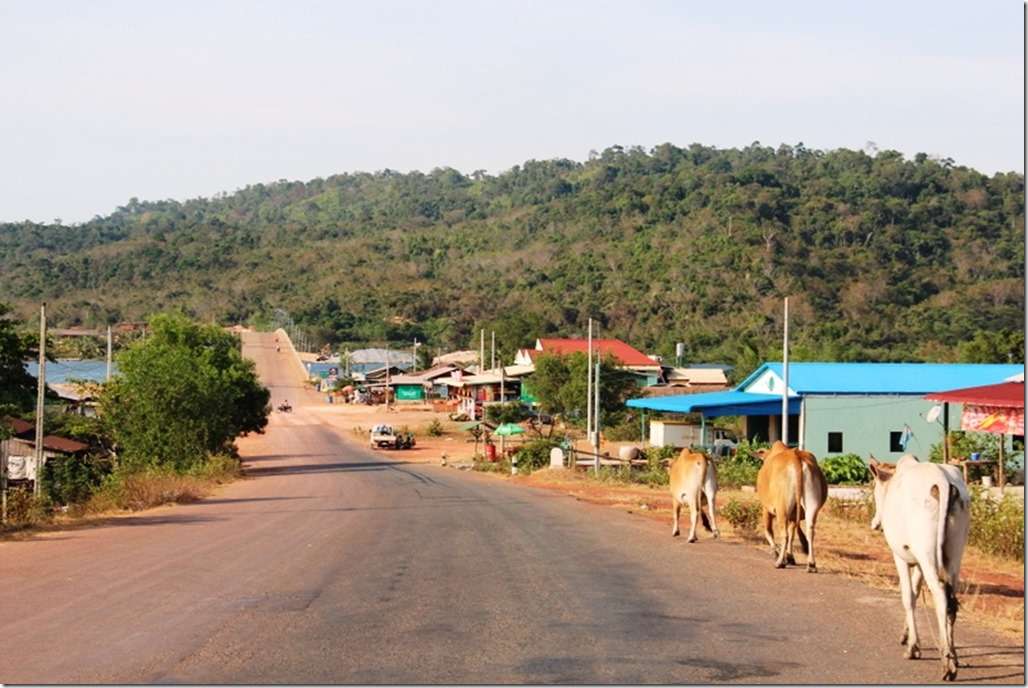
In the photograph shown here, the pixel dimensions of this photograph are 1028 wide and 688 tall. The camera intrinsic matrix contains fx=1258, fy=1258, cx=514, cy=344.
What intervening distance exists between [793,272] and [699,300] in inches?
426

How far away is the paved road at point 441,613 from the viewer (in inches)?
345

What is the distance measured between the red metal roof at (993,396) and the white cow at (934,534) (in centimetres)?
1702

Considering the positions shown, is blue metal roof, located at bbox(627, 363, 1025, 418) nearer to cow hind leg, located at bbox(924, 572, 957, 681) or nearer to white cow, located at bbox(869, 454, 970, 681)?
white cow, located at bbox(869, 454, 970, 681)

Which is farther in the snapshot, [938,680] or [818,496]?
[818,496]

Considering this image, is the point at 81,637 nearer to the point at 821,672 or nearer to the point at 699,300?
the point at 821,672

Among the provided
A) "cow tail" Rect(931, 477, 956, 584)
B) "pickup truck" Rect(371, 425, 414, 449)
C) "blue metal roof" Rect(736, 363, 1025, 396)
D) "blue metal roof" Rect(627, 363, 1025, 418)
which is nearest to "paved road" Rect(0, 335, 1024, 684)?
"cow tail" Rect(931, 477, 956, 584)

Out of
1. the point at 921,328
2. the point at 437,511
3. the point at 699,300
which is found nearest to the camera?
the point at 437,511

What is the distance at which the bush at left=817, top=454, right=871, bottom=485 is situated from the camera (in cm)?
4122

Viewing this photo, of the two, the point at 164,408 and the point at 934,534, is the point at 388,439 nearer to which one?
the point at 164,408

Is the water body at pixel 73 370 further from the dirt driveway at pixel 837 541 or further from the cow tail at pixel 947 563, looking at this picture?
the cow tail at pixel 947 563

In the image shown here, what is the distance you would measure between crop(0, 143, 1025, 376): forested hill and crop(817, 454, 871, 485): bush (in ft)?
147

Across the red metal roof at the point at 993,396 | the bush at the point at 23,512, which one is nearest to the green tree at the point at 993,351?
the red metal roof at the point at 993,396

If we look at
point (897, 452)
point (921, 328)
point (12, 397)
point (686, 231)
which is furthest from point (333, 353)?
point (12, 397)

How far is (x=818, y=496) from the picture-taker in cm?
1467
